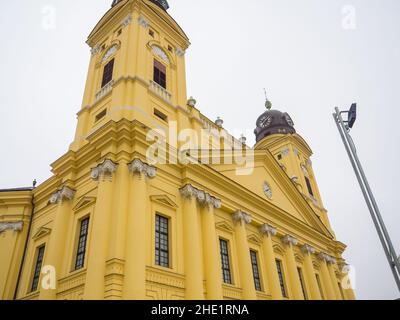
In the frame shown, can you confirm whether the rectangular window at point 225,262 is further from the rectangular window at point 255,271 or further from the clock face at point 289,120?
the clock face at point 289,120

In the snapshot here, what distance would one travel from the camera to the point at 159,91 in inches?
788

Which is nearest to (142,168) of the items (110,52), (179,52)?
(110,52)

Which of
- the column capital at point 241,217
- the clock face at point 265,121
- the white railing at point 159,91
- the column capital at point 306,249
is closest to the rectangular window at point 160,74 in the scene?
the white railing at point 159,91

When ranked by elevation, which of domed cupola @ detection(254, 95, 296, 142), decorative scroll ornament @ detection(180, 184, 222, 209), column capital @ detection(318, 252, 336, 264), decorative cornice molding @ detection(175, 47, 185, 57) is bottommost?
column capital @ detection(318, 252, 336, 264)

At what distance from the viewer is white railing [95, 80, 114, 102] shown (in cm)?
1952

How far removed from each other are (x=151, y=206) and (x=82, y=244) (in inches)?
132

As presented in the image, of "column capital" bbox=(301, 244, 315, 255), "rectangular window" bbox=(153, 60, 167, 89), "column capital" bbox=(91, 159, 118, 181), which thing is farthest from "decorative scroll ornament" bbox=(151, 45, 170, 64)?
"column capital" bbox=(301, 244, 315, 255)

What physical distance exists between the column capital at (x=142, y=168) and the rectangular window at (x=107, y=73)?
8.22m

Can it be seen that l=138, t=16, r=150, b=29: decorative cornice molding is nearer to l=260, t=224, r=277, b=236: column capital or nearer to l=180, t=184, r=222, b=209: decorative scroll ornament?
l=180, t=184, r=222, b=209: decorative scroll ornament

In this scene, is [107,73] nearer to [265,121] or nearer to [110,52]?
[110,52]

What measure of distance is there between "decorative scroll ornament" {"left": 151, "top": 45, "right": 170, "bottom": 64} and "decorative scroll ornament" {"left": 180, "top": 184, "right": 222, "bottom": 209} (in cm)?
999
